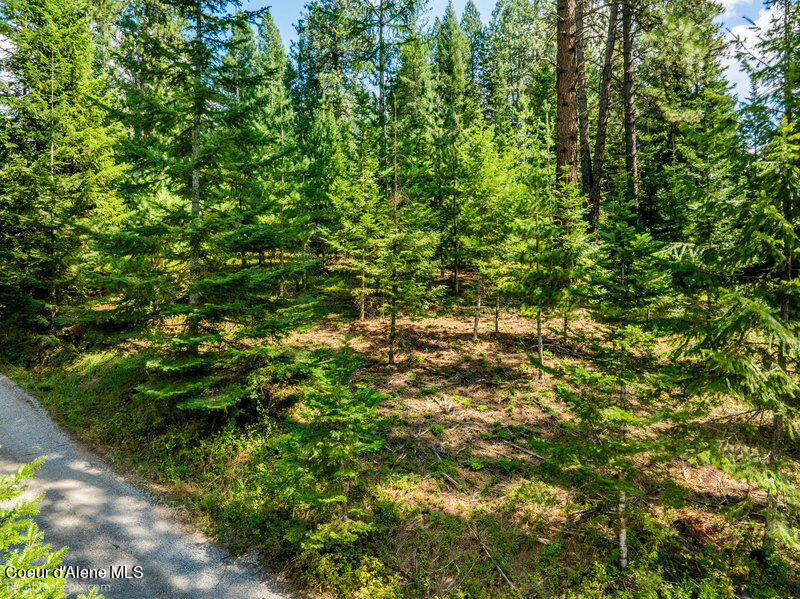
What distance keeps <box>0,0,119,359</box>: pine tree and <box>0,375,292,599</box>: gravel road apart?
6570mm

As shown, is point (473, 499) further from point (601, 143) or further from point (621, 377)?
point (601, 143)

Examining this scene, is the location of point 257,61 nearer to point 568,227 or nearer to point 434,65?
point 434,65

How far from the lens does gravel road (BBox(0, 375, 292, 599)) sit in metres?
5.71

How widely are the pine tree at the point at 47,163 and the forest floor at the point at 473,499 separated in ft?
16.0

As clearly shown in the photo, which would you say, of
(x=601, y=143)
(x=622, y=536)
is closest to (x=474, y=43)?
(x=601, y=143)

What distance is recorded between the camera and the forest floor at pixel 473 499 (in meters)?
5.51

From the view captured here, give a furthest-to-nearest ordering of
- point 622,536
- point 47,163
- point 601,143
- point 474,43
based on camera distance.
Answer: point 474,43, point 601,143, point 47,163, point 622,536

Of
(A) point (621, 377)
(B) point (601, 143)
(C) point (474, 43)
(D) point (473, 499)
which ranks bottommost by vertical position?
(D) point (473, 499)

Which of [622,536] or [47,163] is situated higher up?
[47,163]

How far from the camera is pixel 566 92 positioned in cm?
918

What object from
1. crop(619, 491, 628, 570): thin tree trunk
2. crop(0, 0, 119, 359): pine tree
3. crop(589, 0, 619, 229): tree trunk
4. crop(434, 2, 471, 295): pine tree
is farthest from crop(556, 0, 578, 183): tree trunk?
crop(0, 0, 119, 359): pine tree

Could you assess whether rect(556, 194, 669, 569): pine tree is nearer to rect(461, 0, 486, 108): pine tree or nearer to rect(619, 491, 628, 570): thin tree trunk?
rect(619, 491, 628, 570): thin tree trunk

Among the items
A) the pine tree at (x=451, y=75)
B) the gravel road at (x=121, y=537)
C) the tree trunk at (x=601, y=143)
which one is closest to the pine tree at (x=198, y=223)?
the gravel road at (x=121, y=537)

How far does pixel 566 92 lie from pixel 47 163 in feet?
58.6
